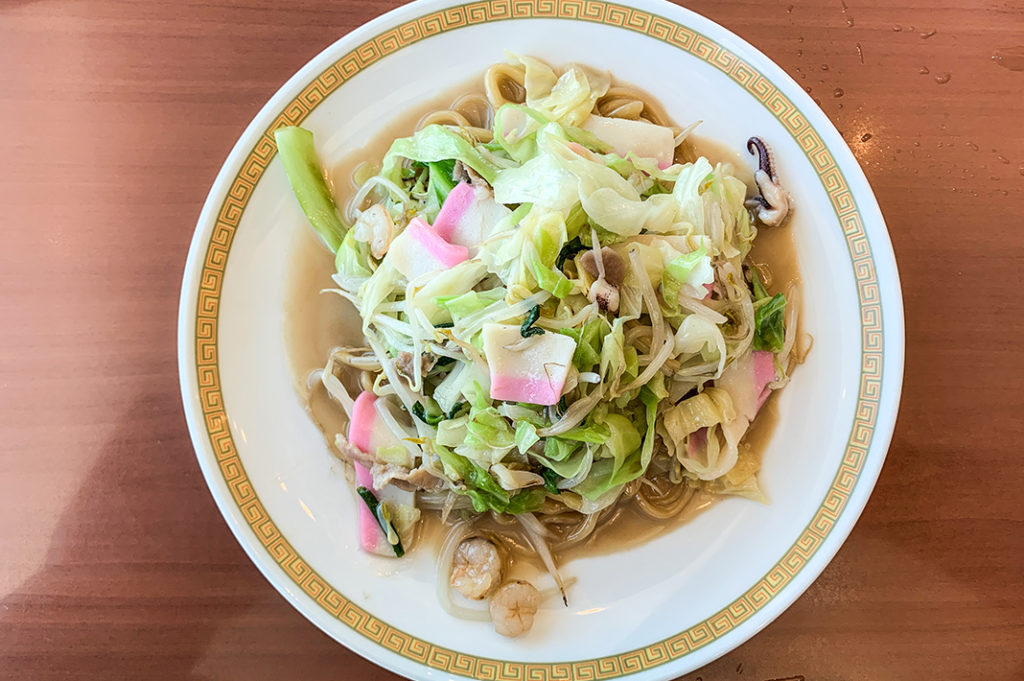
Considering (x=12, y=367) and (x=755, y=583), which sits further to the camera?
(x=12, y=367)

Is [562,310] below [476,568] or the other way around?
the other way around

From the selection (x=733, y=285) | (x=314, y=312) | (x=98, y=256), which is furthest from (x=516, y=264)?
(x=98, y=256)

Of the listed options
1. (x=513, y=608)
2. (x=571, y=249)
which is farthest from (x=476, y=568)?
(x=571, y=249)

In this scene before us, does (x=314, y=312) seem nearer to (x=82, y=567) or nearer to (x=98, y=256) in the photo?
(x=98, y=256)

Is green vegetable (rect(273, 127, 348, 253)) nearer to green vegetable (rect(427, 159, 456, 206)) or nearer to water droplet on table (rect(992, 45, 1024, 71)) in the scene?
green vegetable (rect(427, 159, 456, 206))

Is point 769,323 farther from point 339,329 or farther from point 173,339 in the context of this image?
point 173,339

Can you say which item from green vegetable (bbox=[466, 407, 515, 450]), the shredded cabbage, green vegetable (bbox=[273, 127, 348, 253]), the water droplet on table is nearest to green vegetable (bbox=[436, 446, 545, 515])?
the shredded cabbage
